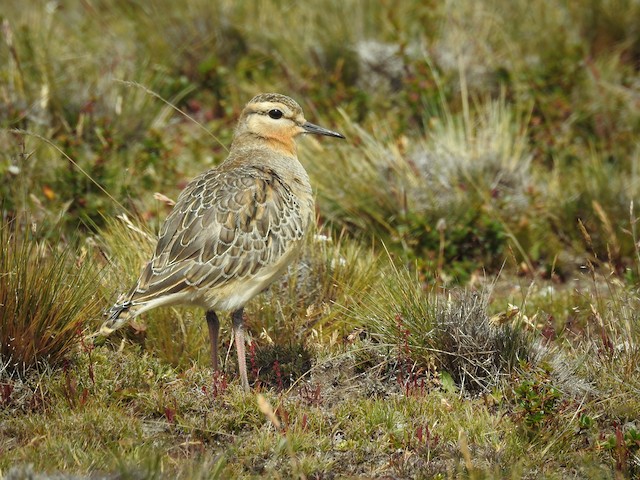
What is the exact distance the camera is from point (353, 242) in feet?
23.5

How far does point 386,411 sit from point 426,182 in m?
3.28

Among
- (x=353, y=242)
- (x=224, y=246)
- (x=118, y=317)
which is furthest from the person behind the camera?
(x=353, y=242)

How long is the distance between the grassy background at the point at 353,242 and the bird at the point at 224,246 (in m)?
0.41

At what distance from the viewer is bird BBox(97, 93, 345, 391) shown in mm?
5659

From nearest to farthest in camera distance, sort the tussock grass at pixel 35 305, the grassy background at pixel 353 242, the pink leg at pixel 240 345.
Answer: the grassy background at pixel 353 242 < the tussock grass at pixel 35 305 < the pink leg at pixel 240 345

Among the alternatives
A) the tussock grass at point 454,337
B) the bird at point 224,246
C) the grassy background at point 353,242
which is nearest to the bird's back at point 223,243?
the bird at point 224,246

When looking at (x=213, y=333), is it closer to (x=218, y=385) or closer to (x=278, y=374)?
(x=218, y=385)

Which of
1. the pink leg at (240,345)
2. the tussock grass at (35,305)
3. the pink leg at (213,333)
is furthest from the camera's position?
the pink leg at (213,333)

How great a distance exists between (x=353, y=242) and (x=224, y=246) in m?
1.57

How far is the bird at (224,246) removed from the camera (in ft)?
18.6

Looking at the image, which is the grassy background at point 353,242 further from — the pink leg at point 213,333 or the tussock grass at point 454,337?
the pink leg at point 213,333

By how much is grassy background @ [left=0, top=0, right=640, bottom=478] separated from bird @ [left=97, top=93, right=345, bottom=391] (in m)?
0.41

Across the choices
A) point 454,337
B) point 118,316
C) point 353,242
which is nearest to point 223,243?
point 118,316

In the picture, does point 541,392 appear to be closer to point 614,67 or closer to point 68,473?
point 68,473
